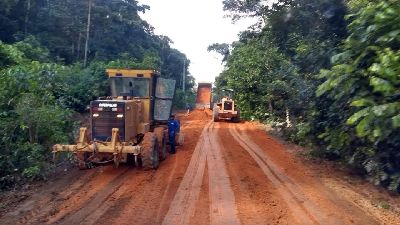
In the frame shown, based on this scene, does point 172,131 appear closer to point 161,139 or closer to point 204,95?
point 161,139

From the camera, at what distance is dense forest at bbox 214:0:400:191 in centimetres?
706

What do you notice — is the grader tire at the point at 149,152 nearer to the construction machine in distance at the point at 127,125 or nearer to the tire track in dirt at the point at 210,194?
the construction machine in distance at the point at 127,125

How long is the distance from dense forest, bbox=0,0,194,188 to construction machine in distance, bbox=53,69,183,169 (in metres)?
1.12

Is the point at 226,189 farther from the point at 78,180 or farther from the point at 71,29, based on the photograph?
the point at 71,29

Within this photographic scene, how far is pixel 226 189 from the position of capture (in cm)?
897

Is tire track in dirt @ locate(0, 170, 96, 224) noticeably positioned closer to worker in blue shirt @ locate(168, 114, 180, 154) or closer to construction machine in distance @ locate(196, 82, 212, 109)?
worker in blue shirt @ locate(168, 114, 180, 154)

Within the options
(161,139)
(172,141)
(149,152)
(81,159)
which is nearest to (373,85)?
(149,152)

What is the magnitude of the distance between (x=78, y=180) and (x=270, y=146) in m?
8.35

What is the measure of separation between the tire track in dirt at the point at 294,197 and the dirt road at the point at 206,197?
0.02 metres

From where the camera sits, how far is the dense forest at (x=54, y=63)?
1063 centimetres

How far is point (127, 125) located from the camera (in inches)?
436

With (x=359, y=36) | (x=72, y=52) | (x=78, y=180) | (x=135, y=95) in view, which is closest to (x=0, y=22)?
(x=72, y=52)

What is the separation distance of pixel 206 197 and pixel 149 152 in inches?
114

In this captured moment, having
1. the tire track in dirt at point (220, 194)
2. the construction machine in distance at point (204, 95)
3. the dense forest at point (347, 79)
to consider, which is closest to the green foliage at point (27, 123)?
the tire track in dirt at point (220, 194)
